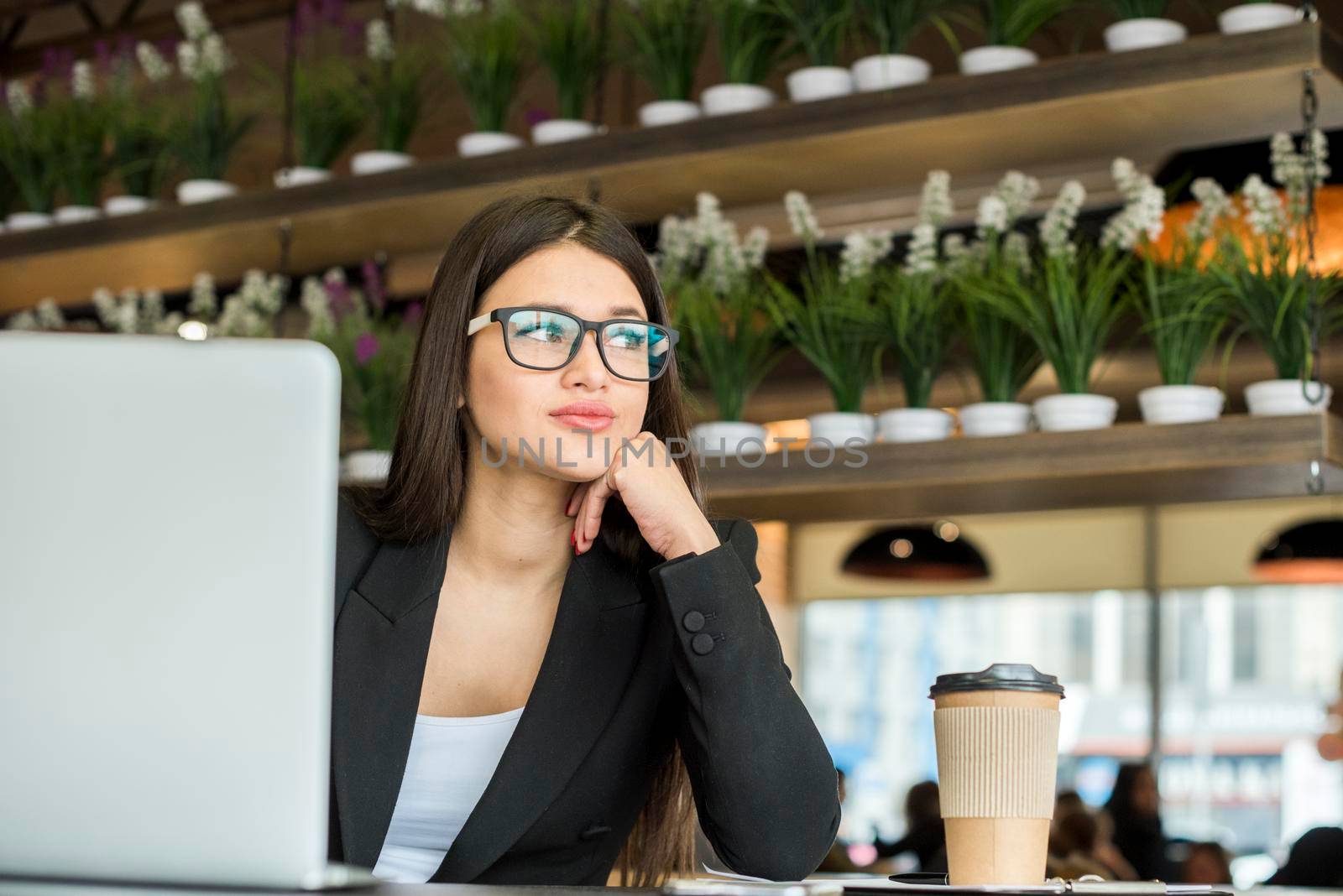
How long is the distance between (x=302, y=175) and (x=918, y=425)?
1789 millimetres

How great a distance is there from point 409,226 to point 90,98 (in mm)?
1232

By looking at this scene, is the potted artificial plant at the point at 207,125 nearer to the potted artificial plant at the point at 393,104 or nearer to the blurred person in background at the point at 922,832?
the potted artificial plant at the point at 393,104

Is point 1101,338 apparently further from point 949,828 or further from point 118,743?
point 118,743

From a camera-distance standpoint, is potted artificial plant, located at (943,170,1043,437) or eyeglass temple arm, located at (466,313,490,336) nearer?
eyeglass temple arm, located at (466,313,490,336)

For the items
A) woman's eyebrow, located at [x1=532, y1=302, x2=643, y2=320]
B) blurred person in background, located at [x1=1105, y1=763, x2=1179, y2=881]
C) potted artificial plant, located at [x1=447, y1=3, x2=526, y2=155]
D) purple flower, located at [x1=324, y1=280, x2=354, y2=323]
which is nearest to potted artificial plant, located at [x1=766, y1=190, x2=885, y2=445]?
potted artificial plant, located at [x1=447, y1=3, x2=526, y2=155]

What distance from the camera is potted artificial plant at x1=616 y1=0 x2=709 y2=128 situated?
3258 mm

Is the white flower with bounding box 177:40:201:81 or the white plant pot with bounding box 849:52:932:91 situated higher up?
the white flower with bounding box 177:40:201:81

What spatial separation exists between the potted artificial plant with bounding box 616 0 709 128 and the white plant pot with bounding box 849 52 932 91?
16.2 inches

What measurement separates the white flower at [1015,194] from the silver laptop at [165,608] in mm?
2397

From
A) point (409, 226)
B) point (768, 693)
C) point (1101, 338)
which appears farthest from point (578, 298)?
point (409, 226)

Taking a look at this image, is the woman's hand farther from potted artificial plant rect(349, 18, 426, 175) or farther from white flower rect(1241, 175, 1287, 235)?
potted artificial plant rect(349, 18, 426, 175)

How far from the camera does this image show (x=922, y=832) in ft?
17.7

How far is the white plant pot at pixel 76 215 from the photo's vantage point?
4.02 m

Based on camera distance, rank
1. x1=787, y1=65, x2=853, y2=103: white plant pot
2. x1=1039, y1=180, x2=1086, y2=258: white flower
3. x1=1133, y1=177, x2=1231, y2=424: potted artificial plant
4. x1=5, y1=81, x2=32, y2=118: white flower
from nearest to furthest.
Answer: x1=1133, y1=177, x2=1231, y2=424: potted artificial plant
x1=1039, y1=180, x2=1086, y2=258: white flower
x1=787, y1=65, x2=853, y2=103: white plant pot
x1=5, y1=81, x2=32, y2=118: white flower
